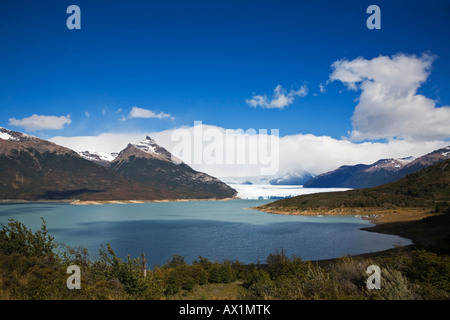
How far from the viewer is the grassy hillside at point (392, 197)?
447 ft

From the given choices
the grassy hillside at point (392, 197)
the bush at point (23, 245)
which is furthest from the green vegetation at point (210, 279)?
the grassy hillside at point (392, 197)

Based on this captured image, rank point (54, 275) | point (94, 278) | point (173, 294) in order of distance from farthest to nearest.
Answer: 1. point (173, 294)
2. point (94, 278)
3. point (54, 275)

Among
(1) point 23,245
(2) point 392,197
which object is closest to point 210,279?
(1) point 23,245

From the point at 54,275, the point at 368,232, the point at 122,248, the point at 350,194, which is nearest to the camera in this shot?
the point at 54,275

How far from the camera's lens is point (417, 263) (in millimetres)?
19453

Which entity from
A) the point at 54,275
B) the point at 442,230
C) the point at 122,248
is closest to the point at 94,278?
the point at 54,275

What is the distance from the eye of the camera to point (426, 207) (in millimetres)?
120375

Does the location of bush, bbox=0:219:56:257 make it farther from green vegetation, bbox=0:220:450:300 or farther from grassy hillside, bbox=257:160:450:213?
grassy hillside, bbox=257:160:450:213

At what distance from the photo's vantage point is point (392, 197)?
14812 centimetres
